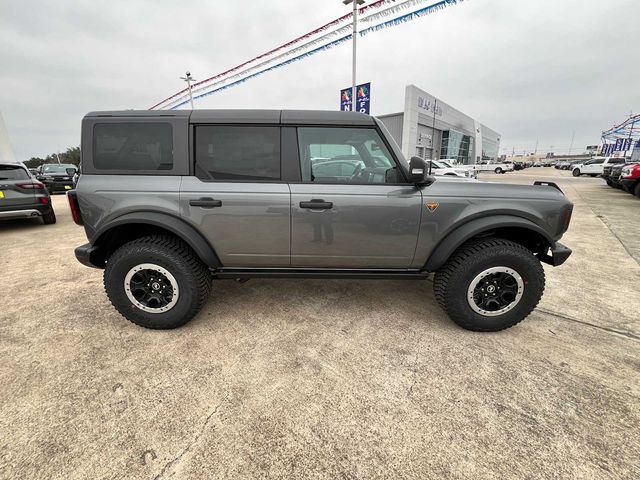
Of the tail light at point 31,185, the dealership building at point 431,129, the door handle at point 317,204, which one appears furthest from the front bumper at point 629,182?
the tail light at point 31,185

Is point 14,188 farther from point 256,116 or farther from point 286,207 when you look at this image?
point 286,207

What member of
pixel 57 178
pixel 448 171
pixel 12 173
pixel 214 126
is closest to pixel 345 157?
pixel 214 126

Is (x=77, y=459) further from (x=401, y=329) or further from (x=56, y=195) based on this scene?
(x=56, y=195)

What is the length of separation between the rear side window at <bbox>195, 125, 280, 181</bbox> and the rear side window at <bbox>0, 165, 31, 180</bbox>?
6.11 meters

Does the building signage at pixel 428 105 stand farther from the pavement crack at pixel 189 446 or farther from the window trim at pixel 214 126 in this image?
the pavement crack at pixel 189 446

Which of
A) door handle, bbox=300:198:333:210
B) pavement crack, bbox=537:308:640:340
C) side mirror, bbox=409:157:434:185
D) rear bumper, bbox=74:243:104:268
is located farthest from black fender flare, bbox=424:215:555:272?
rear bumper, bbox=74:243:104:268

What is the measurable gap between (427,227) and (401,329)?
93cm

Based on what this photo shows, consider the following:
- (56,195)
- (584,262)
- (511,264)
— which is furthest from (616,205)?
(56,195)

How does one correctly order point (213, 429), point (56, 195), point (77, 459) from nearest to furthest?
1. point (77, 459)
2. point (213, 429)
3. point (56, 195)

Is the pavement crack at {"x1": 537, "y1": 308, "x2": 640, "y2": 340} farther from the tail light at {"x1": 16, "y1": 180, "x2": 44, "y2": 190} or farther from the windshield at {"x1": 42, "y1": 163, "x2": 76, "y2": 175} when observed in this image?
the windshield at {"x1": 42, "y1": 163, "x2": 76, "y2": 175}

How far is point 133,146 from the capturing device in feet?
8.05

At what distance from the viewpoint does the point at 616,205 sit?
938 cm

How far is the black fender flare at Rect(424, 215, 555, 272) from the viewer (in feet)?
7.91

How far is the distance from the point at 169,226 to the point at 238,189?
25.0 inches
